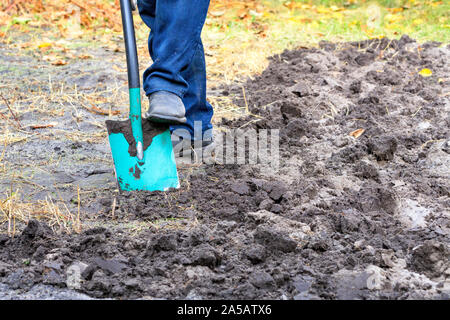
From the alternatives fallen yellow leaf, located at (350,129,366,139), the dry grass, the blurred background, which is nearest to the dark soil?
the dry grass

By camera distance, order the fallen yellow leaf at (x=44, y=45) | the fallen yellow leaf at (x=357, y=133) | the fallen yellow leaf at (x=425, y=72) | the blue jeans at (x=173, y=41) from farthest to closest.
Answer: the fallen yellow leaf at (x=44, y=45), the fallen yellow leaf at (x=425, y=72), the fallen yellow leaf at (x=357, y=133), the blue jeans at (x=173, y=41)

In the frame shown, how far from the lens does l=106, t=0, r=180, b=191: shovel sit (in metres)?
2.65

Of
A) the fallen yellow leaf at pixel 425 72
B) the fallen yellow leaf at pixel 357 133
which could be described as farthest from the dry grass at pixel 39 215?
the fallen yellow leaf at pixel 425 72

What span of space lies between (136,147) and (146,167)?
106 millimetres

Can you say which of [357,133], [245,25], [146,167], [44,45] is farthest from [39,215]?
[245,25]

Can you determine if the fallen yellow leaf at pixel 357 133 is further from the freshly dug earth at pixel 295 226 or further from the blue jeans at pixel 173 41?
the blue jeans at pixel 173 41

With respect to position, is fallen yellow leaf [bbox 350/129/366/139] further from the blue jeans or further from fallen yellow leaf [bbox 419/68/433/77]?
fallen yellow leaf [bbox 419/68/433/77]

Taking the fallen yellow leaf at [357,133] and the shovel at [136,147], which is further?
the fallen yellow leaf at [357,133]

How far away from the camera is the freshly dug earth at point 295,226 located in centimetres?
184

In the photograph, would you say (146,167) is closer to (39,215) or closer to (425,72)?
(39,215)

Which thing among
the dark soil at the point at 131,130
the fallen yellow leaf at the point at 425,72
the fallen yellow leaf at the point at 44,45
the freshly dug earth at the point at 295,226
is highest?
the fallen yellow leaf at the point at 44,45

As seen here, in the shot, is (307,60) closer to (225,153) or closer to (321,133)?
(321,133)

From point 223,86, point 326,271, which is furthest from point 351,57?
point 326,271

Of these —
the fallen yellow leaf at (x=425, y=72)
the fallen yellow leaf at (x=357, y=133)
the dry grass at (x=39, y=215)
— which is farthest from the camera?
the fallen yellow leaf at (x=425, y=72)
